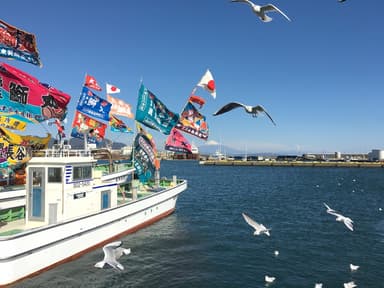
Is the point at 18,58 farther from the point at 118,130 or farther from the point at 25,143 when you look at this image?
the point at 118,130

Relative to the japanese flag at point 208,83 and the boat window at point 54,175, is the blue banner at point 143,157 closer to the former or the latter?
the japanese flag at point 208,83

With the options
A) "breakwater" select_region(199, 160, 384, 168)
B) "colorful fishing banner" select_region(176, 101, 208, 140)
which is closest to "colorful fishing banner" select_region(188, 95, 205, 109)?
"colorful fishing banner" select_region(176, 101, 208, 140)

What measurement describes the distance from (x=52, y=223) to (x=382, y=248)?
827 inches

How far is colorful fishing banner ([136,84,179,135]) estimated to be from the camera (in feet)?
85.2

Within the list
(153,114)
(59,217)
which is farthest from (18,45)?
(153,114)

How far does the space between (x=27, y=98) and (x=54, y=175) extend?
Answer: 457cm


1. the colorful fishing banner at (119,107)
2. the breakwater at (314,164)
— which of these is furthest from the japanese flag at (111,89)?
the breakwater at (314,164)

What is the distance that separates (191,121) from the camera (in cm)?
2855

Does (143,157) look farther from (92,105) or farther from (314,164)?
(314,164)

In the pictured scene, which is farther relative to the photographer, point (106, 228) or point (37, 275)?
point (106, 228)

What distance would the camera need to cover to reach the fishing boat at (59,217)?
15641 mm

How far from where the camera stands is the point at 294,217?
1299 inches

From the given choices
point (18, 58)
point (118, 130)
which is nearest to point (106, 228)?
point (18, 58)

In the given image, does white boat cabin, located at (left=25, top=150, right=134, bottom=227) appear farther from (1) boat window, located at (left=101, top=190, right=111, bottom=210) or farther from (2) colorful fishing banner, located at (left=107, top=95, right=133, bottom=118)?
(2) colorful fishing banner, located at (left=107, top=95, right=133, bottom=118)
